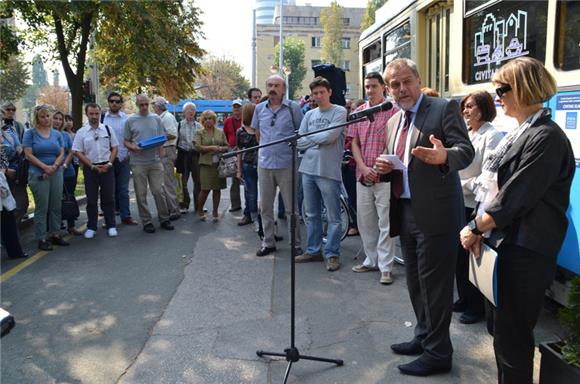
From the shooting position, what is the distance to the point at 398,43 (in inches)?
277

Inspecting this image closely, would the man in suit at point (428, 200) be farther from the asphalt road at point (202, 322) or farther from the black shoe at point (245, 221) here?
the black shoe at point (245, 221)

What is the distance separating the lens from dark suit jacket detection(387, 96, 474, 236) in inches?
119

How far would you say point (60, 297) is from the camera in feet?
16.4

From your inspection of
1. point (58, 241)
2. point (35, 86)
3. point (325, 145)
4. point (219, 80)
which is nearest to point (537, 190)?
point (325, 145)

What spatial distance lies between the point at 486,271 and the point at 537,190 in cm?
49

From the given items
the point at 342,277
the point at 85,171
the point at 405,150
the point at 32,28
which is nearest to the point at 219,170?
the point at 85,171

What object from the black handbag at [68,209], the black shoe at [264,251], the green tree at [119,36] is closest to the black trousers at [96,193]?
the black handbag at [68,209]

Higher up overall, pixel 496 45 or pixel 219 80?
pixel 219 80

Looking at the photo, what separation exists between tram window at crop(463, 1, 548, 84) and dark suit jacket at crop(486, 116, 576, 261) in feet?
5.40

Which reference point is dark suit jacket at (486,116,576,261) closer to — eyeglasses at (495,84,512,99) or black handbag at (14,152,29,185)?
eyeglasses at (495,84,512,99)

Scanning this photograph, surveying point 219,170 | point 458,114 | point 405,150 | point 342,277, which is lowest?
point 342,277

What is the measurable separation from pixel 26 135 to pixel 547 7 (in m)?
6.13

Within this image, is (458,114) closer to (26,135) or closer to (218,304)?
(218,304)

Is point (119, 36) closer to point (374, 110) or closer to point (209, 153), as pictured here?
point (209, 153)
